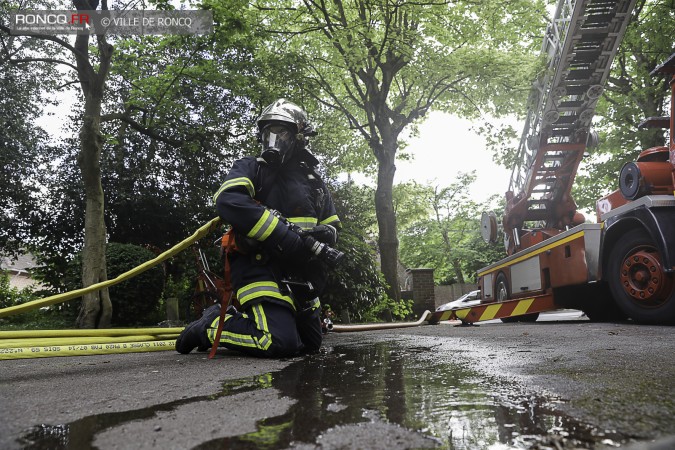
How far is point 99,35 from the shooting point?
8.21 m

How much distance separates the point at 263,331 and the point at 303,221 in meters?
0.79

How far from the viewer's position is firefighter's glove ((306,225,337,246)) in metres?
3.29

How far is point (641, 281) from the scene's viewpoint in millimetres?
5027

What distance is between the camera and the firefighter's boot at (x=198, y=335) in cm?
337

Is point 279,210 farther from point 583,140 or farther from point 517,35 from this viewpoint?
point 517,35

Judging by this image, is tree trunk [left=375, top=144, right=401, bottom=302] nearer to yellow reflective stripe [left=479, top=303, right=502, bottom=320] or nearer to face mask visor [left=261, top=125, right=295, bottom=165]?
yellow reflective stripe [left=479, top=303, right=502, bottom=320]

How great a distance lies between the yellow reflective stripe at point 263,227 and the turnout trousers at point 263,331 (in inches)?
17.6

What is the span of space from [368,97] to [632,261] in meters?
9.04

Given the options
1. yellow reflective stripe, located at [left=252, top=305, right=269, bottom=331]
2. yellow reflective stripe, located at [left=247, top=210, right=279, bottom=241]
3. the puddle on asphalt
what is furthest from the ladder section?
the puddle on asphalt

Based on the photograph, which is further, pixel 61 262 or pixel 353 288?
pixel 61 262

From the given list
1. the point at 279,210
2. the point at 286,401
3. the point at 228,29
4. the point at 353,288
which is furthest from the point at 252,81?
the point at 286,401

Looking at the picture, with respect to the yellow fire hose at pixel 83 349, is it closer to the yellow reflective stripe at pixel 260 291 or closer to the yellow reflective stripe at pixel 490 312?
the yellow reflective stripe at pixel 260 291

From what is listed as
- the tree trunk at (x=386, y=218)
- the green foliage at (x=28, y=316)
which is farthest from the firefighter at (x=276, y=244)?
the tree trunk at (x=386, y=218)

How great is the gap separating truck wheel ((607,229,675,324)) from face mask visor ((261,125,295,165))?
381cm
